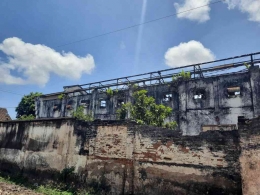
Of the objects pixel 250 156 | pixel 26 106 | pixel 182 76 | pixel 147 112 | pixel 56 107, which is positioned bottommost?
pixel 250 156

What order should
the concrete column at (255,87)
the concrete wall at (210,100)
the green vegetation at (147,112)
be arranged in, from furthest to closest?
1. the concrete wall at (210,100)
2. the concrete column at (255,87)
3. the green vegetation at (147,112)

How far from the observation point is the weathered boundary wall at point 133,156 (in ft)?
20.0

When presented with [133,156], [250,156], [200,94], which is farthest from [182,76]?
[250,156]

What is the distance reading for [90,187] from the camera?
802 centimetres

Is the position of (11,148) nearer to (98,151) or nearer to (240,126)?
(98,151)

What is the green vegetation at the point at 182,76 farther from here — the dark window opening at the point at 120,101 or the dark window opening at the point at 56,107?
the dark window opening at the point at 56,107

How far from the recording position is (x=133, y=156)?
296 inches

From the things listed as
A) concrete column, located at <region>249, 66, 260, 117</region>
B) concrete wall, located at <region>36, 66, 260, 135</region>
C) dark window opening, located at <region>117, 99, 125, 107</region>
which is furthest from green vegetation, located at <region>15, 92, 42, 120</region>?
concrete column, located at <region>249, 66, 260, 117</region>

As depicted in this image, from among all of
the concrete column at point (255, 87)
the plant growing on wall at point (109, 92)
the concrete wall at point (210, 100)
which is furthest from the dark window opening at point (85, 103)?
the concrete column at point (255, 87)


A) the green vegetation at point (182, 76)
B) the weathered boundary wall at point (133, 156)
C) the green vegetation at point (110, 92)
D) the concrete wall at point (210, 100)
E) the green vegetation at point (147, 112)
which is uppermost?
the green vegetation at point (182, 76)

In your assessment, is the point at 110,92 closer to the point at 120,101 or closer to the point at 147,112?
the point at 120,101

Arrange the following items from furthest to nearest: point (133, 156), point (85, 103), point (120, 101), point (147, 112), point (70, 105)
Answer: point (70, 105)
point (85, 103)
point (120, 101)
point (147, 112)
point (133, 156)

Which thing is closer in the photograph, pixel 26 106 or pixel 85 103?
pixel 85 103

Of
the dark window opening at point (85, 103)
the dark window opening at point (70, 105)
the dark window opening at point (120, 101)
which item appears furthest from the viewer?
the dark window opening at point (70, 105)
